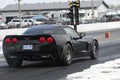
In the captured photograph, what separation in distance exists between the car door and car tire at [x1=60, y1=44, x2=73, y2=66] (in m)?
0.45

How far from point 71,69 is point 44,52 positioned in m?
→ 1.10

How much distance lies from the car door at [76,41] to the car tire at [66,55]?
45cm

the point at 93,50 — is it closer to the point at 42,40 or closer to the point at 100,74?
the point at 42,40

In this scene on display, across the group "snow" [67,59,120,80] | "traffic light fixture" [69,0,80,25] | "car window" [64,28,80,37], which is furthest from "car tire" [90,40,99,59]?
"traffic light fixture" [69,0,80,25]

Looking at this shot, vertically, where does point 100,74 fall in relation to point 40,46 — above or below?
below

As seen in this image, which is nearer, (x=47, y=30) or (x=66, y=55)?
(x=66, y=55)

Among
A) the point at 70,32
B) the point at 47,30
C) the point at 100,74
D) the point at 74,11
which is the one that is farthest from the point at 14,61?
the point at 74,11

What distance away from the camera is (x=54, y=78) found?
1091cm

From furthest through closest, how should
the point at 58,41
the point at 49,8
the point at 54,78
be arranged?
the point at 49,8, the point at 58,41, the point at 54,78

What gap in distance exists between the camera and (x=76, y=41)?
48.6ft

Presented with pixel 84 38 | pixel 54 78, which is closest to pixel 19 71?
pixel 54 78

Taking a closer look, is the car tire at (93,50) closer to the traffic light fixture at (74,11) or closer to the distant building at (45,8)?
the traffic light fixture at (74,11)

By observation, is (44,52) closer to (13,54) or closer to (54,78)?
(13,54)

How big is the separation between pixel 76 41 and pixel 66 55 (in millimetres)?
1108
